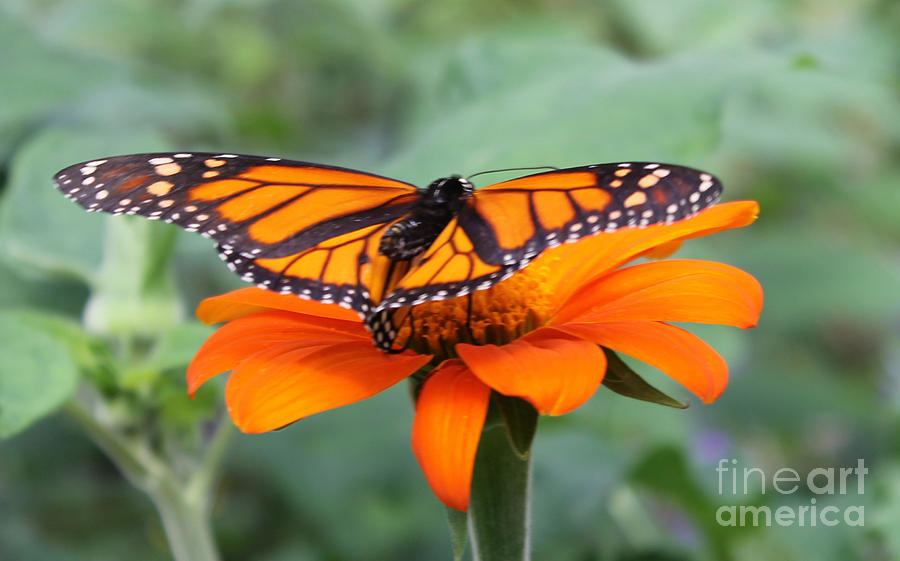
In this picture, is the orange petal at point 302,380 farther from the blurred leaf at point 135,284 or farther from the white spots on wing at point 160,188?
the blurred leaf at point 135,284

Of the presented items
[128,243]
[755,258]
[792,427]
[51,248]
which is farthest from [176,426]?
[755,258]

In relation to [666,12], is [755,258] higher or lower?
lower

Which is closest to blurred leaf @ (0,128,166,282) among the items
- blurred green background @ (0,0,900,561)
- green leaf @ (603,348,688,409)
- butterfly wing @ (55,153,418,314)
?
blurred green background @ (0,0,900,561)

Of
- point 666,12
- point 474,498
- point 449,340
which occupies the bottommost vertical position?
point 474,498

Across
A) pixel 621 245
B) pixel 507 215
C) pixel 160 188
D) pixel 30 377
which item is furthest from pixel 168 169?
pixel 621 245

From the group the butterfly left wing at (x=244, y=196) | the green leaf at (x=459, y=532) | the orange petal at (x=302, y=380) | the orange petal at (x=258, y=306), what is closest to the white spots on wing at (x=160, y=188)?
the butterfly left wing at (x=244, y=196)

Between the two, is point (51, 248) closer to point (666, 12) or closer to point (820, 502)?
point (820, 502)

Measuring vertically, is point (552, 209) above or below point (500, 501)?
above

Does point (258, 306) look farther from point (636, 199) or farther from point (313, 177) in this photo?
point (636, 199)
